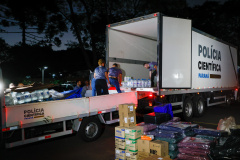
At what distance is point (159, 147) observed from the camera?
3.70 m

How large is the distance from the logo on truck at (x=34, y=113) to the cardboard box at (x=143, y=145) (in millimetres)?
2064

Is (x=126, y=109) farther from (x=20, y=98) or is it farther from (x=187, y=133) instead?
(x=20, y=98)

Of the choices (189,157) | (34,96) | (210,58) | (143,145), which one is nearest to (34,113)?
(34,96)

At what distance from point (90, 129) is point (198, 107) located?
5.38 meters

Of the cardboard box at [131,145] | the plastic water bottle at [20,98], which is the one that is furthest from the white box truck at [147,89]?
the cardboard box at [131,145]

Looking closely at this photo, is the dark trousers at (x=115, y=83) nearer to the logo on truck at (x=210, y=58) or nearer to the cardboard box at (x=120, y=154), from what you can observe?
the logo on truck at (x=210, y=58)

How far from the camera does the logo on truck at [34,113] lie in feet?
13.2

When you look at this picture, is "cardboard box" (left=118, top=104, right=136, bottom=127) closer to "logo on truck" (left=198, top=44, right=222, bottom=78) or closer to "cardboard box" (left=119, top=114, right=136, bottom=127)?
"cardboard box" (left=119, top=114, right=136, bottom=127)

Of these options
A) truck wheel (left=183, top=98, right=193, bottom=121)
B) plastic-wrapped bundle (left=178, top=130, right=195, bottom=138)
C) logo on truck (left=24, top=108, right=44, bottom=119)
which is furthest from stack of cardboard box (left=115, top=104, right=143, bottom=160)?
truck wheel (left=183, top=98, right=193, bottom=121)

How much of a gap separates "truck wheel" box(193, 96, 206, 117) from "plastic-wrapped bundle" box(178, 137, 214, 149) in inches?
196

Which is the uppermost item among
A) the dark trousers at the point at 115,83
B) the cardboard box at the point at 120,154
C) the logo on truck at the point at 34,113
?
the dark trousers at the point at 115,83

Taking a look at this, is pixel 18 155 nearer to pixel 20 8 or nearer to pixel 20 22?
pixel 20 8

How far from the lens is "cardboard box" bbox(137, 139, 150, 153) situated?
3.87 meters

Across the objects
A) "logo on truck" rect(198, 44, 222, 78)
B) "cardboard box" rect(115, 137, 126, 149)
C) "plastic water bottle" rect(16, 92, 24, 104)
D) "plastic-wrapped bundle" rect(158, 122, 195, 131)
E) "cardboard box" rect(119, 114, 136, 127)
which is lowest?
"cardboard box" rect(115, 137, 126, 149)
